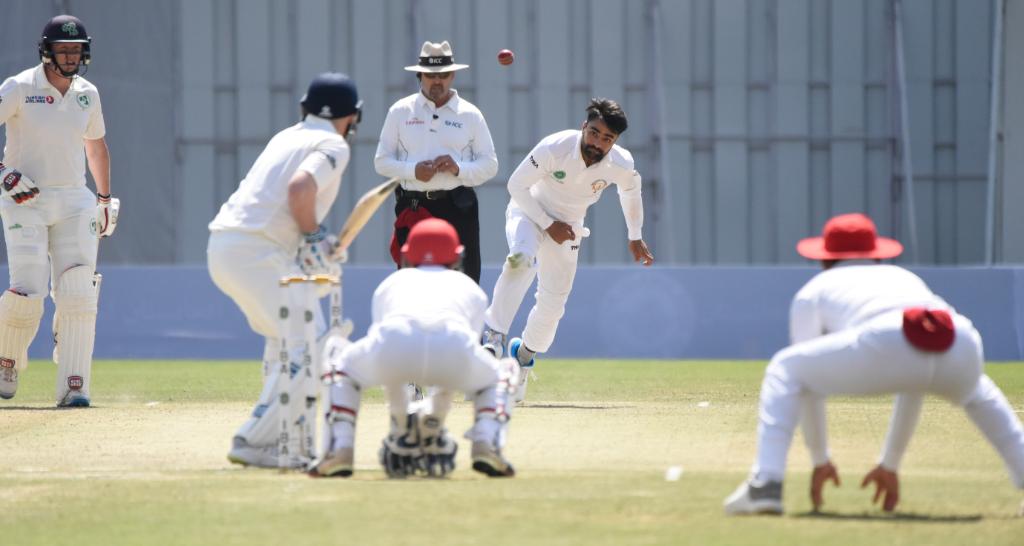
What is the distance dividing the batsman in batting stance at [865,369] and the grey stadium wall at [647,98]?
1742 cm

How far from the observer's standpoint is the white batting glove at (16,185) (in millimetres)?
10766

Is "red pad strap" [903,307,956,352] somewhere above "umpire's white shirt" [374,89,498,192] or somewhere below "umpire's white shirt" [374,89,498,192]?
below

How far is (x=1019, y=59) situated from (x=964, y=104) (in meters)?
0.96

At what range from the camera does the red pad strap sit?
6.19 m

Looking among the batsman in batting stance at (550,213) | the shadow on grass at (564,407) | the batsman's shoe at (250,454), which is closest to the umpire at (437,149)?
the batsman in batting stance at (550,213)

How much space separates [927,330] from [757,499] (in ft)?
2.79

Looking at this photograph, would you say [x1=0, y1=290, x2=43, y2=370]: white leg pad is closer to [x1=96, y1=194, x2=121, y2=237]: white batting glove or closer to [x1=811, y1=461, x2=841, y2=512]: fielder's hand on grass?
[x1=96, y1=194, x2=121, y2=237]: white batting glove

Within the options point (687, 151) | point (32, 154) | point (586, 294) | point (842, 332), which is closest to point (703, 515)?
point (842, 332)

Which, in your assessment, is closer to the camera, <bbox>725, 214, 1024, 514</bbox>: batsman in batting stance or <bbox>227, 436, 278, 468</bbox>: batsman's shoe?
<bbox>725, 214, 1024, 514</bbox>: batsman in batting stance

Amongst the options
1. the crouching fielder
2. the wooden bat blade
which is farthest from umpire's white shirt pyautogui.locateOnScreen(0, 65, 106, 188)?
the crouching fielder

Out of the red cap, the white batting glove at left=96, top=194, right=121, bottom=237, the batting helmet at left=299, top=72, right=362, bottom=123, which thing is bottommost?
the white batting glove at left=96, top=194, right=121, bottom=237

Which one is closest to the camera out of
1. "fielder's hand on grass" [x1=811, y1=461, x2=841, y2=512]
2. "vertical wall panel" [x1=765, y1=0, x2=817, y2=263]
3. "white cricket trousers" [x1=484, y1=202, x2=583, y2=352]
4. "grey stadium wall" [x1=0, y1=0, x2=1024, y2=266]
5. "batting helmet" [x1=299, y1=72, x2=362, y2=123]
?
"fielder's hand on grass" [x1=811, y1=461, x2=841, y2=512]

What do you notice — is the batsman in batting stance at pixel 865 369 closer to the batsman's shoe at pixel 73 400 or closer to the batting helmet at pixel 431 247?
the batting helmet at pixel 431 247

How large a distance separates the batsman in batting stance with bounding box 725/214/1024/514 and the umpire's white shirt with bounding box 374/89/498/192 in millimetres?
4772
